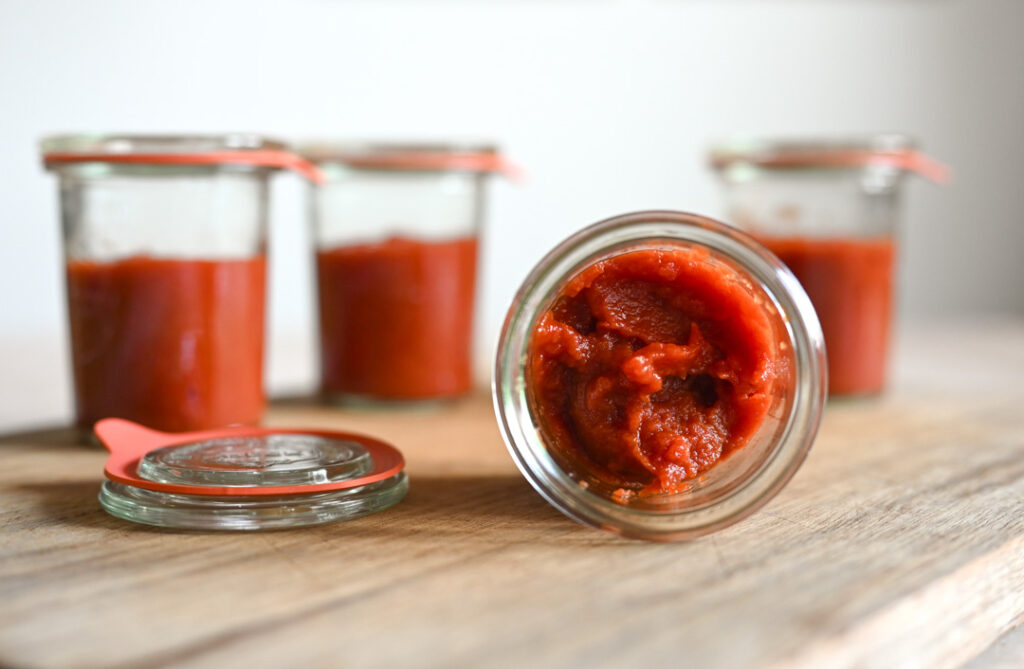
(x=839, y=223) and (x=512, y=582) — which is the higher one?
(x=839, y=223)

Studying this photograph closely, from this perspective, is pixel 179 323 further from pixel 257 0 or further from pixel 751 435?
pixel 257 0

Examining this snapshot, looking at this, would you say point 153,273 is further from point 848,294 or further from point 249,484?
point 848,294

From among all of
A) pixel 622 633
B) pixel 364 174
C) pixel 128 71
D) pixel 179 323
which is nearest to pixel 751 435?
pixel 622 633

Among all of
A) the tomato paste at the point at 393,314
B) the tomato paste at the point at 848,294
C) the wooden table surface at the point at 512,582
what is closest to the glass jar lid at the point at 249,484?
the wooden table surface at the point at 512,582

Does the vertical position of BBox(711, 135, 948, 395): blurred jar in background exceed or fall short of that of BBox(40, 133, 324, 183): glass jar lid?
it falls short

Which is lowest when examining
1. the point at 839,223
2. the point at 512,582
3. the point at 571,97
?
the point at 512,582

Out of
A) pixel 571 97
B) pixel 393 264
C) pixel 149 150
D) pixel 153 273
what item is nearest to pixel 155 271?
pixel 153 273

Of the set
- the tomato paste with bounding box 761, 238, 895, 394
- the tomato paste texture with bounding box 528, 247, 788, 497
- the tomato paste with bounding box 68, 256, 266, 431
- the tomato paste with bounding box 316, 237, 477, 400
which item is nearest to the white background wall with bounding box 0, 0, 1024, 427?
the tomato paste with bounding box 316, 237, 477, 400

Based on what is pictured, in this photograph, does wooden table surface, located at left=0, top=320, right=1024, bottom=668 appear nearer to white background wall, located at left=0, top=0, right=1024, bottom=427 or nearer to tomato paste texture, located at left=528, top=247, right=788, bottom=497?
tomato paste texture, located at left=528, top=247, right=788, bottom=497
